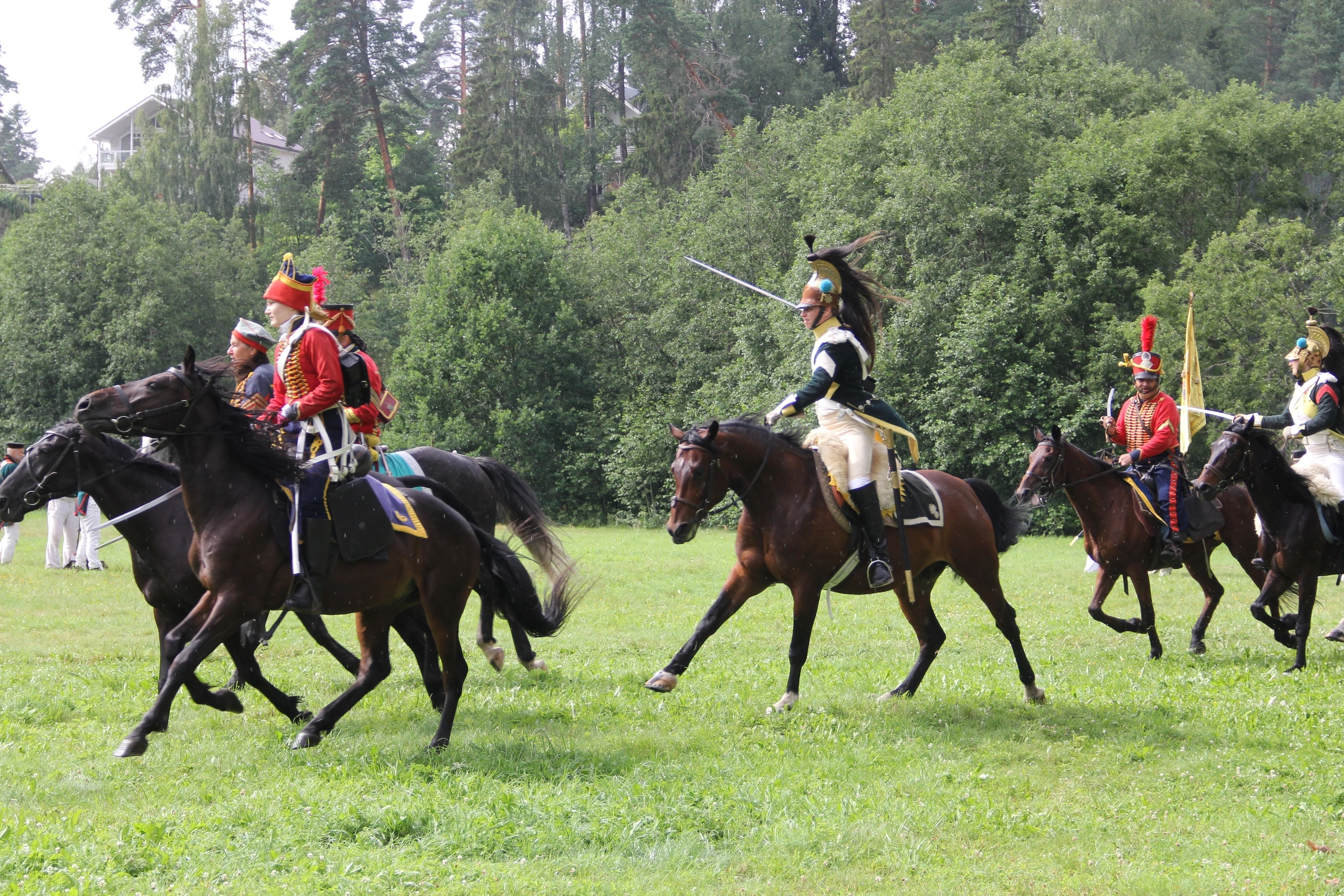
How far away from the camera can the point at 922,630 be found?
9.79 meters

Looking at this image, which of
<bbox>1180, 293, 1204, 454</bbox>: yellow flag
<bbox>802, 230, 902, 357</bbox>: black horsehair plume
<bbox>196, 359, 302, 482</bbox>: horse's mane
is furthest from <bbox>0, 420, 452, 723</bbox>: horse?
<bbox>1180, 293, 1204, 454</bbox>: yellow flag

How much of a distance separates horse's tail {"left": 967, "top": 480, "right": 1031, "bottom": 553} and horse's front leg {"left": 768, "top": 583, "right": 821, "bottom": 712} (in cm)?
217

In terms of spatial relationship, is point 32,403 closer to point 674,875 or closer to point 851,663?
point 851,663

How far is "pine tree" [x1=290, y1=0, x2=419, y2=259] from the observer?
56562 mm

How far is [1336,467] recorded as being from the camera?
1136 centimetres

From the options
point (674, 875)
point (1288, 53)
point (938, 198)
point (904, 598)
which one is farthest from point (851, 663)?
point (1288, 53)

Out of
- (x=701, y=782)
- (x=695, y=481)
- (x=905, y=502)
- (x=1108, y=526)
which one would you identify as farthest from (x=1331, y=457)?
(x=701, y=782)

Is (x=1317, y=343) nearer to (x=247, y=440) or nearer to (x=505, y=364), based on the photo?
(x=247, y=440)

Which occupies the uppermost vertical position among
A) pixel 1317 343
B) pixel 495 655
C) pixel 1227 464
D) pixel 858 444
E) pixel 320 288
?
pixel 320 288

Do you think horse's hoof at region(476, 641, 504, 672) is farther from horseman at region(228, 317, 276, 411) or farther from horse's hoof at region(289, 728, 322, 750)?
horseman at region(228, 317, 276, 411)

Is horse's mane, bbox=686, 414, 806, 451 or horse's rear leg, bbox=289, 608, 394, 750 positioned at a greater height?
horse's mane, bbox=686, 414, 806, 451

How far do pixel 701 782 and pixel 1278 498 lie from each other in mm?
7597

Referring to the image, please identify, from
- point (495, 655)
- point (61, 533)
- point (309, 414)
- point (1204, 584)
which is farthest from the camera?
point (61, 533)

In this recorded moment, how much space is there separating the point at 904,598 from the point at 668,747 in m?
Result: 2.77
